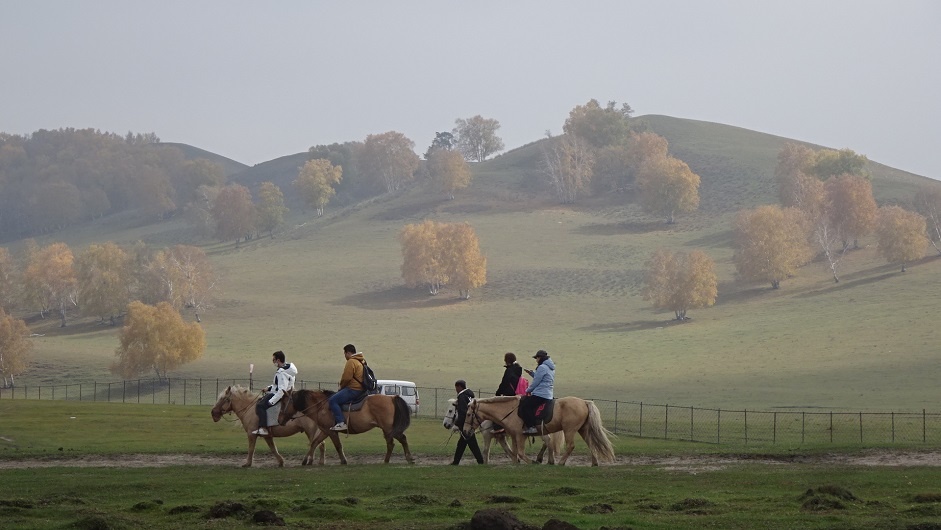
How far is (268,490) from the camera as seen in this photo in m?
19.0

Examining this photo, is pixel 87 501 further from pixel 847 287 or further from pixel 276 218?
pixel 276 218

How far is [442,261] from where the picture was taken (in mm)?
121625

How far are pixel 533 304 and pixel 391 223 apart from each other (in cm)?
5748

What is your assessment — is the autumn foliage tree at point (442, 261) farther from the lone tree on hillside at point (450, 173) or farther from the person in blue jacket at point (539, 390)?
→ the person in blue jacket at point (539, 390)

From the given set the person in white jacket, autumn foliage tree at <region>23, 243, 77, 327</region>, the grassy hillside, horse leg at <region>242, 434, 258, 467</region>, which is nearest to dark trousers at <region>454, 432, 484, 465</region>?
the person in white jacket

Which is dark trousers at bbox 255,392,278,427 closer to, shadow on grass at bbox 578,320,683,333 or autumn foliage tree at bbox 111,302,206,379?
autumn foliage tree at bbox 111,302,206,379

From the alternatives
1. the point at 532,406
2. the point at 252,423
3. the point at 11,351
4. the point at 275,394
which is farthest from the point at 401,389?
the point at 11,351

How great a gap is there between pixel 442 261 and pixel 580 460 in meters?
95.3

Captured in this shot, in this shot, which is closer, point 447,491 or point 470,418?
point 447,491

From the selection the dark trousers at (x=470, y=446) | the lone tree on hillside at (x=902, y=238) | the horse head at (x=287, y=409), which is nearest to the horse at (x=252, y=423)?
the horse head at (x=287, y=409)

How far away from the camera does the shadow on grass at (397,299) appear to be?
4537 inches

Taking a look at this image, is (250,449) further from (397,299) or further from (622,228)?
(622,228)

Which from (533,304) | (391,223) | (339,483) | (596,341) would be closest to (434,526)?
(339,483)

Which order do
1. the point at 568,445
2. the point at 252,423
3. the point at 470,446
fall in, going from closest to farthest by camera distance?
the point at 568,445 < the point at 470,446 < the point at 252,423
